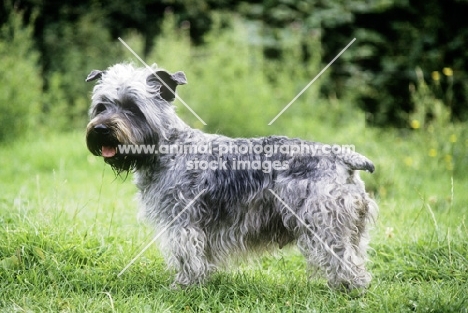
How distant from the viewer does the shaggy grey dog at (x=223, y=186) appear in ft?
12.2

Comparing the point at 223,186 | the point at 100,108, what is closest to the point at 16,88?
the point at 100,108

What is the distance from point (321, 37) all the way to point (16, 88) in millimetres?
5596

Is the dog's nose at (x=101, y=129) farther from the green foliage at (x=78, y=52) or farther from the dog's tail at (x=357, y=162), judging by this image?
the green foliage at (x=78, y=52)

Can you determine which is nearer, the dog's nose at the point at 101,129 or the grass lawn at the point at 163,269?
the grass lawn at the point at 163,269

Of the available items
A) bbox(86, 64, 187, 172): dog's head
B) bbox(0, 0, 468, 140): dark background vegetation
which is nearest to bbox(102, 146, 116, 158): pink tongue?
bbox(86, 64, 187, 172): dog's head

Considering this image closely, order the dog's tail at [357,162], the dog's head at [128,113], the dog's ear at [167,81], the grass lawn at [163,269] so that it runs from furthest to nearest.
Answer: the dog's ear at [167,81] < the dog's head at [128,113] < the dog's tail at [357,162] < the grass lawn at [163,269]

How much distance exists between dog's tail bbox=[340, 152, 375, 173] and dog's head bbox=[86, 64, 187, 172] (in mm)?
1313

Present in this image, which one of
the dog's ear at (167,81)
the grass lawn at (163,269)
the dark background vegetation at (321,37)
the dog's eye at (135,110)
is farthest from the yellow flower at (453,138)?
the dog's eye at (135,110)

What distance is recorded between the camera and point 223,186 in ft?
12.9

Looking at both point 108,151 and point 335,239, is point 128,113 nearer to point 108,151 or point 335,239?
point 108,151

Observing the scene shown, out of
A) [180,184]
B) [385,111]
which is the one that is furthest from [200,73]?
[180,184]

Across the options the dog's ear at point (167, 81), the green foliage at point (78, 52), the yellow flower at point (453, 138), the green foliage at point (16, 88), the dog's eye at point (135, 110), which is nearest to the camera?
the dog's eye at point (135, 110)

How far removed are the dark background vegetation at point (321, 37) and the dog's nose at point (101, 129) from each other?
5.71 metres

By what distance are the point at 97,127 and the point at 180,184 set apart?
2.34 feet
